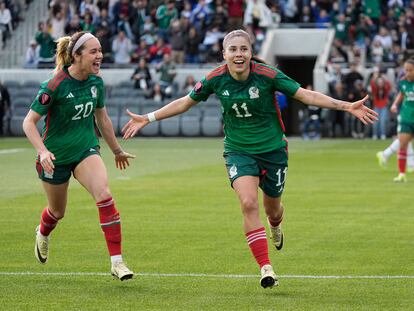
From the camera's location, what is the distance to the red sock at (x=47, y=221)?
37.4ft

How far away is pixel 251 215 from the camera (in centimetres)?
1029

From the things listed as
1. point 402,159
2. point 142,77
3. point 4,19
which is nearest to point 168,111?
point 402,159

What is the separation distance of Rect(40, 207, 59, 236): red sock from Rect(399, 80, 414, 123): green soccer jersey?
1128 centimetres

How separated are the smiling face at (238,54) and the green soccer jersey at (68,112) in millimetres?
1407

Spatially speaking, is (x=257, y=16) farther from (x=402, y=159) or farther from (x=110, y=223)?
(x=110, y=223)

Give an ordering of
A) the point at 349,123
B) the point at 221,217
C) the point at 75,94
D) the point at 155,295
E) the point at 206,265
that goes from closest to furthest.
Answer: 1. the point at 155,295
2. the point at 75,94
3. the point at 206,265
4. the point at 221,217
5. the point at 349,123

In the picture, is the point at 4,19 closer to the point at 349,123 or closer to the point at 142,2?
the point at 142,2

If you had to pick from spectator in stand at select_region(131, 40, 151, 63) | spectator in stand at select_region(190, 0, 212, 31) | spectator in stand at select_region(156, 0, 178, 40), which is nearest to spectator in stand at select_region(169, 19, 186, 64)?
spectator in stand at select_region(156, 0, 178, 40)

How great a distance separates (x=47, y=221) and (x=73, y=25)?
31.5 metres

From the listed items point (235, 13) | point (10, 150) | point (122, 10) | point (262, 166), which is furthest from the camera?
point (122, 10)

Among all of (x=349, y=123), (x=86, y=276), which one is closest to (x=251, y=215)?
(x=86, y=276)

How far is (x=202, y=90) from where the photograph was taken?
10.8 m

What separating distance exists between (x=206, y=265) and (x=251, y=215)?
67.7 inches

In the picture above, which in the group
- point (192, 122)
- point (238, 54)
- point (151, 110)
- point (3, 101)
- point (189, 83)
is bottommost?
point (192, 122)
